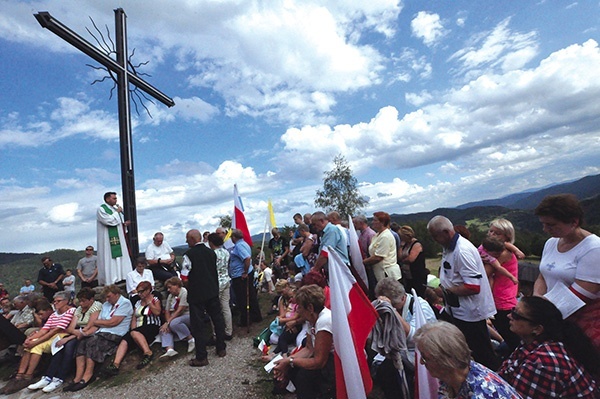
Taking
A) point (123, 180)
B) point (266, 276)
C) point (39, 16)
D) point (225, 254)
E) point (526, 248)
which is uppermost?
point (39, 16)

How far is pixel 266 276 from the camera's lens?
367 inches

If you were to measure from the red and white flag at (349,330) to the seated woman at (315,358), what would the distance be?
0.19 metres

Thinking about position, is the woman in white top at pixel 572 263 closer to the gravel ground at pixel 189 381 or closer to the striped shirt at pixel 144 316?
the gravel ground at pixel 189 381

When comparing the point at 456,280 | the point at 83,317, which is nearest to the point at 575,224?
the point at 456,280

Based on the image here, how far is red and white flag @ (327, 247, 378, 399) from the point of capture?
8.82 feet

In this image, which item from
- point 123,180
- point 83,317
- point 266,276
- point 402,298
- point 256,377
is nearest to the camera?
point 402,298

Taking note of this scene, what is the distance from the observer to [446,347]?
6.09ft

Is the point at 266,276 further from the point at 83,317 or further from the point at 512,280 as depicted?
the point at 512,280

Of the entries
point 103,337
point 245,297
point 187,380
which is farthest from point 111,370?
point 245,297

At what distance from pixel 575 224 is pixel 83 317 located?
7184 mm

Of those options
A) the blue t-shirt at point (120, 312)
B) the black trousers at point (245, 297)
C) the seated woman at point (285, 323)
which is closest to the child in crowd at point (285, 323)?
the seated woman at point (285, 323)

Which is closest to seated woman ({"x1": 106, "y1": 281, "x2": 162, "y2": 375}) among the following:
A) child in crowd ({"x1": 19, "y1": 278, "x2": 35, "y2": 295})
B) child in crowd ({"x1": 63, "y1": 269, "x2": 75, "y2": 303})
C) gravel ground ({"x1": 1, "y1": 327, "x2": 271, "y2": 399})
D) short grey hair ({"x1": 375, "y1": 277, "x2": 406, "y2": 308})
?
gravel ground ({"x1": 1, "y1": 327, "x2": 271, "y2": 399})

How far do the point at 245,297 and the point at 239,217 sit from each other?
2166 millimetres

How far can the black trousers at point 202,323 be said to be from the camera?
201 inches
